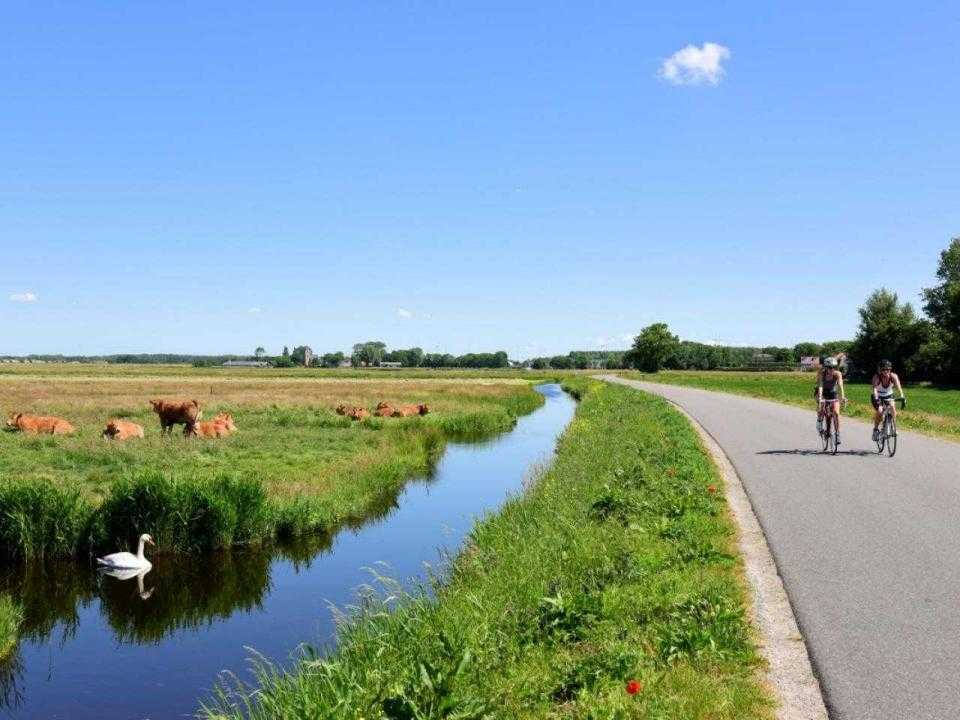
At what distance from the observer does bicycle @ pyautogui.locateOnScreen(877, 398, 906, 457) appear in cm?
1641

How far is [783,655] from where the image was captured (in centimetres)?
576

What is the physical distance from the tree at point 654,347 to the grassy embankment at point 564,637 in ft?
488

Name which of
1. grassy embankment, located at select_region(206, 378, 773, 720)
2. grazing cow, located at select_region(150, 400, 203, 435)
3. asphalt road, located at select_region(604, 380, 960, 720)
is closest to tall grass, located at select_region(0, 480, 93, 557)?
grassy embankment, located at select_region(206, 378, 773, 720)

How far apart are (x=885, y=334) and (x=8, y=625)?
92.0m

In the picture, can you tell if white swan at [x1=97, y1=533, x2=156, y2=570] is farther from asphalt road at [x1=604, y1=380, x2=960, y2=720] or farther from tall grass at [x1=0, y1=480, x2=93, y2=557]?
asphalt road at [x1=604, y1=380, x2=960, y2=720]

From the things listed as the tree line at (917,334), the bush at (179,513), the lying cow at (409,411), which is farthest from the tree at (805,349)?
the bush at (179,513)

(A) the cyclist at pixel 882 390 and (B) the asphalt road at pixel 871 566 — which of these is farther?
(A) the cyclist at pixel 882 390

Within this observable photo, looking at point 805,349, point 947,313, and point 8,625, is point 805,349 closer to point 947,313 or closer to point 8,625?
point 947,313

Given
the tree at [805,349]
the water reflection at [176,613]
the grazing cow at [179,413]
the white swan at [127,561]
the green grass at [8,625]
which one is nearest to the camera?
the water reflection at [176,613]

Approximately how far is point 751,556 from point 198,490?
31.8 feet

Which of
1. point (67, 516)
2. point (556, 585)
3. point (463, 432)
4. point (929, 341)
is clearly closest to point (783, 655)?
point (556, 585)

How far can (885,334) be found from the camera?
86250 mm

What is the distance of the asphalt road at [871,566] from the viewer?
5.18 meters

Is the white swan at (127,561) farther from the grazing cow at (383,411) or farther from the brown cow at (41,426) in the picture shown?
the grazing cow at (383,411)
